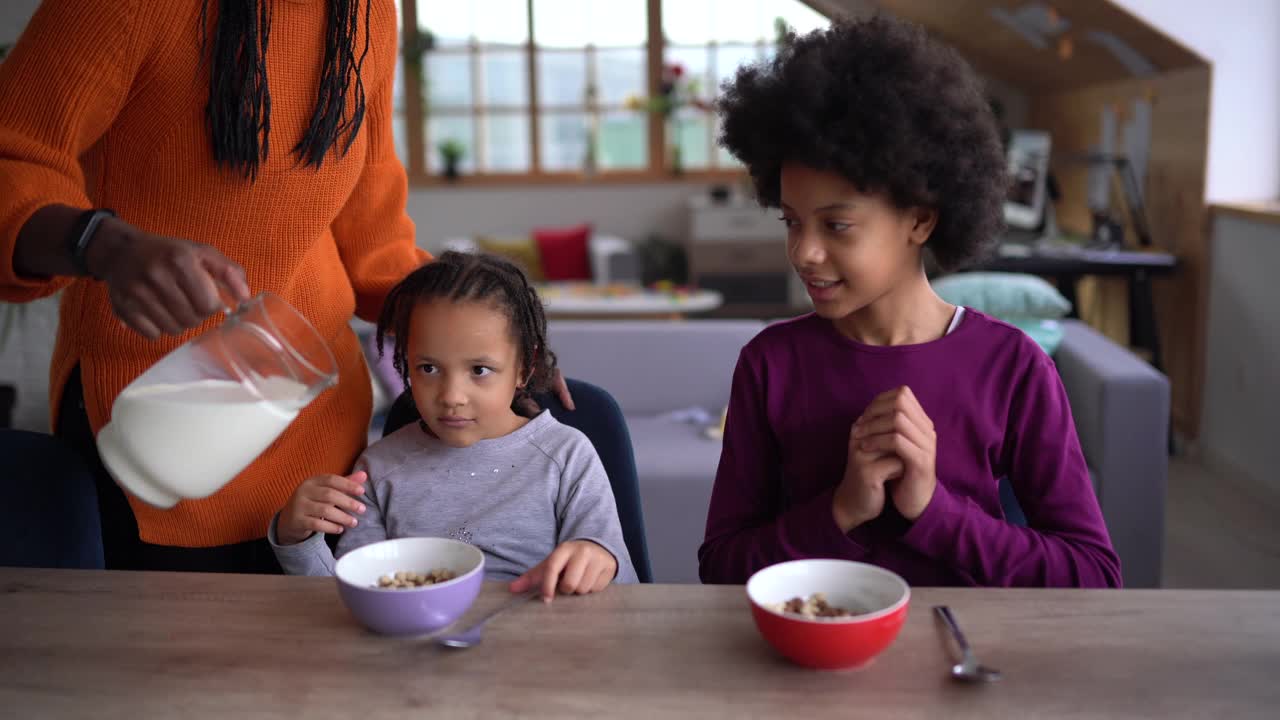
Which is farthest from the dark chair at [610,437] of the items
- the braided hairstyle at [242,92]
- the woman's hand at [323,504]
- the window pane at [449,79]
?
the window pane at [449,79]

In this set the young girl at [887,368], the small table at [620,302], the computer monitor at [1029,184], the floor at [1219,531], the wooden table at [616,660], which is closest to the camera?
Result: the wooden table at [616,660]

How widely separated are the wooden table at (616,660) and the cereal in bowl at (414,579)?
5 centimetres

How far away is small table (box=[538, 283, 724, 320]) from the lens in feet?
15.8

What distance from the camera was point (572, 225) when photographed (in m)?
7.35

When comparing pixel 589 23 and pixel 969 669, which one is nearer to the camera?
pixel 969 669

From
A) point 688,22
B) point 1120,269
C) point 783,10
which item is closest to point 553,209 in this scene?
point 688,22

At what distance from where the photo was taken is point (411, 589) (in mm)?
904

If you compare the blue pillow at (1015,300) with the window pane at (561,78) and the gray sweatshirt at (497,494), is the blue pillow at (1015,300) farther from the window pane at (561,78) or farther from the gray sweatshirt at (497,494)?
the window pane at (561,78)

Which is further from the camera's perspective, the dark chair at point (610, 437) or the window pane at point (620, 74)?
the window pane at point (620, 74)

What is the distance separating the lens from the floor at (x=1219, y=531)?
289 cm

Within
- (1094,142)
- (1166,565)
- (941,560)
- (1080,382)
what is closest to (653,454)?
(1080,382)

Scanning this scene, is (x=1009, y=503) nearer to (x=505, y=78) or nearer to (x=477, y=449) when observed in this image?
(x=477, y=449)

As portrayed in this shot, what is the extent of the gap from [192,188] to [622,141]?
6.45 m

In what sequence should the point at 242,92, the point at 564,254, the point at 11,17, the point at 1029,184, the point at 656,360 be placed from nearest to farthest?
1. the point at 242,92
2. the point at 656,360
3. the point at 11,17
4. the point at 1029,184
5. the point at 564,254
